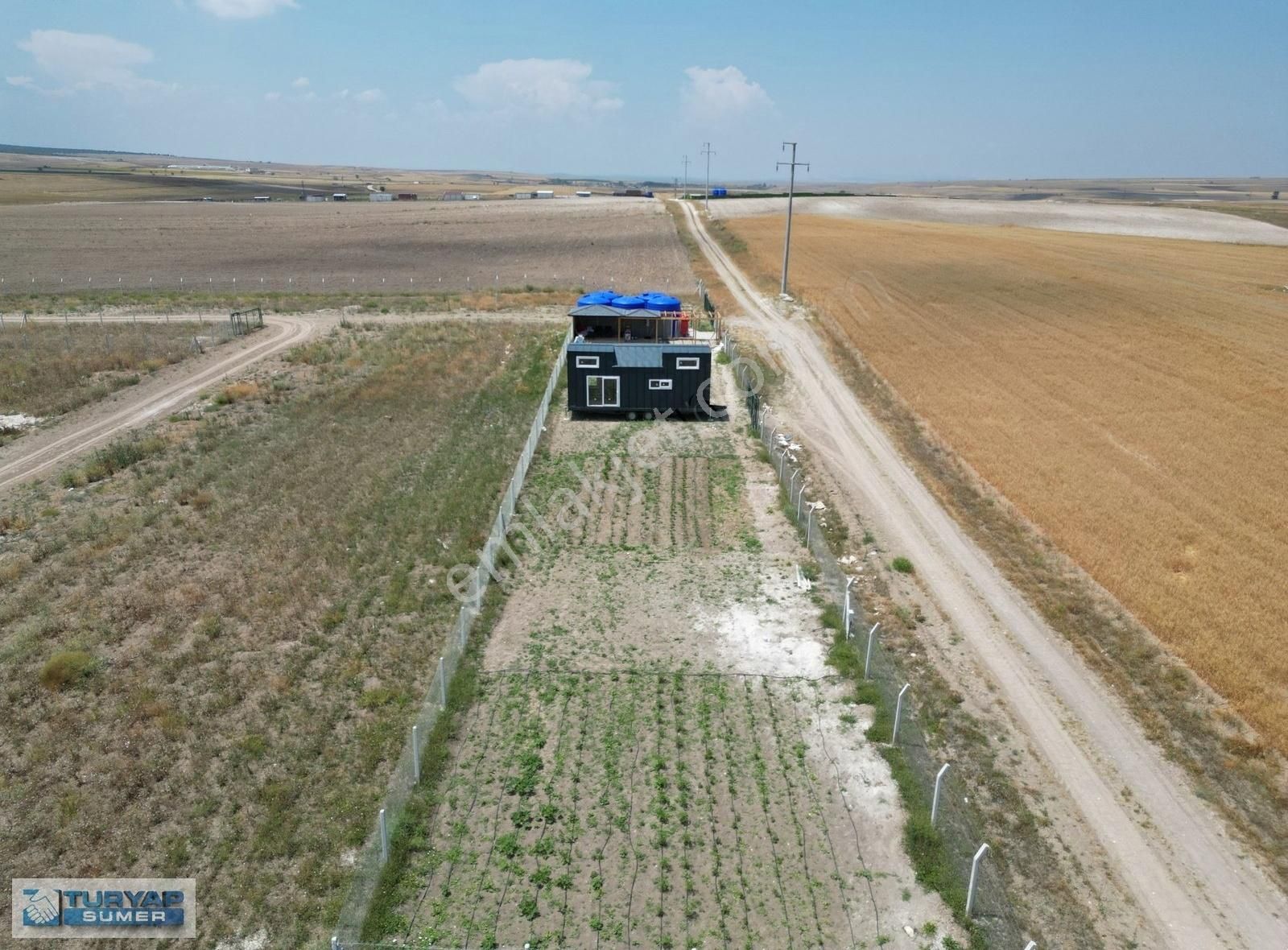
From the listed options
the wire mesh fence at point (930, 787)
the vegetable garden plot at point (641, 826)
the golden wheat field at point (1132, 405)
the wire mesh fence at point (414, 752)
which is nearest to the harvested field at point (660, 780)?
the vegetable garden plot at point (641, 826)

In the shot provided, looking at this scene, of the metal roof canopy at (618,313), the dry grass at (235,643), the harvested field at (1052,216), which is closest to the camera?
the dry grass at (235,643)

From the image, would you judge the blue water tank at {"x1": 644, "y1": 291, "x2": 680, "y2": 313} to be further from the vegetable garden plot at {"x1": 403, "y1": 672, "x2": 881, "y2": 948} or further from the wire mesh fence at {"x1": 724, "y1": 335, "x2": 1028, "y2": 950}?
the vegetable garden plot at {"x1": 403, "y1": 672, "x2": 881, "y2": 948}

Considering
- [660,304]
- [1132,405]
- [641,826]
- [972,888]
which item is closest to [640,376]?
[660,304]

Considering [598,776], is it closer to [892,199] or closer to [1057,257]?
[1057,257]

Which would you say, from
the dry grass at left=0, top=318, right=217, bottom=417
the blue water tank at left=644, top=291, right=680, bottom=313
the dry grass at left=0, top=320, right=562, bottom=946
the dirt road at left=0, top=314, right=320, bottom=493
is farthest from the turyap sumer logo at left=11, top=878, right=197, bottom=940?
the blue water tank at left=644, top=291, right=680, bottom=313

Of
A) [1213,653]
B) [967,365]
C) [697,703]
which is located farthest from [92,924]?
[967,365]

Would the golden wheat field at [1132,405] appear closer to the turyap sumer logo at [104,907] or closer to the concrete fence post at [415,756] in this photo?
the concrete fence post at [415,756]
